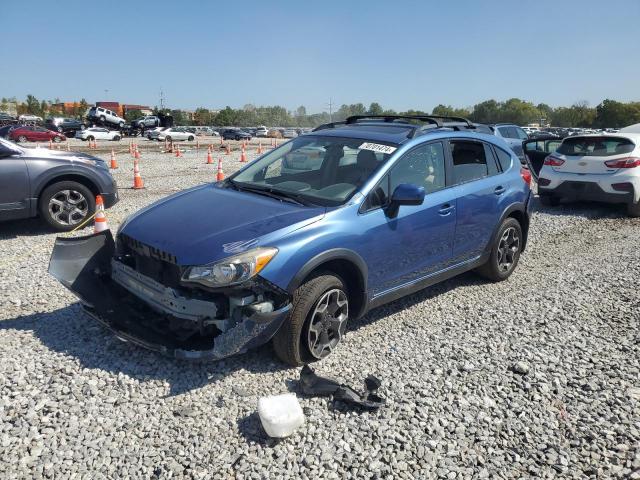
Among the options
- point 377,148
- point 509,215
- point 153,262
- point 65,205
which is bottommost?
point 65,205

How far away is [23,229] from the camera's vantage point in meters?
7.79

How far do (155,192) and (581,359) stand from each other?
9.83m

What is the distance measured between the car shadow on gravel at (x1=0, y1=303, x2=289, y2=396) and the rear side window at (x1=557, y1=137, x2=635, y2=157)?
27.6 ft

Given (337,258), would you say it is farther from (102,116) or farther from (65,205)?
(102,116)

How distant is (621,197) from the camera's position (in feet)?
30.6

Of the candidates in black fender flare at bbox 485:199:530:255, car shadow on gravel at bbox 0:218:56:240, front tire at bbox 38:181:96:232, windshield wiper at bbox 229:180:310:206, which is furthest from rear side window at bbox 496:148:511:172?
car shadow on gravel at bbox 0:218:56:240

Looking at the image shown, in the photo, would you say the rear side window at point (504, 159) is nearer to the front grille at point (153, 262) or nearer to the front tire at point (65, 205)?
the front grille at point (153, 262)

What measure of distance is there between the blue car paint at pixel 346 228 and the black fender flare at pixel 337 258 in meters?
0.03

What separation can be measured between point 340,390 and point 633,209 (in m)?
8.59

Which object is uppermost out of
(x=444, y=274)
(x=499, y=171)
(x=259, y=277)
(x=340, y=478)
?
(x=499, y=171)

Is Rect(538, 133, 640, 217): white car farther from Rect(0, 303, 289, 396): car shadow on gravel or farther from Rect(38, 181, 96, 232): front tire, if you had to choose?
Rect(38, 181, 96, 232): front tire

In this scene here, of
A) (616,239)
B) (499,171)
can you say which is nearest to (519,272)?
(499,171)

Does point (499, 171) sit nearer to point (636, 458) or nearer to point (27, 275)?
point (636, 458)

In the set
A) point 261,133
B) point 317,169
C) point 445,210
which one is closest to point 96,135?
point 261,133
